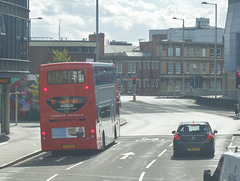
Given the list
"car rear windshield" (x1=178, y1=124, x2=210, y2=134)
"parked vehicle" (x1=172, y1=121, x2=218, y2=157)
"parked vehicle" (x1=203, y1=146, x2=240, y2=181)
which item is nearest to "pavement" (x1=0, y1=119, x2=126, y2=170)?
"parked vehicle" (x1=172, y1=121, x2=218, y2=157)

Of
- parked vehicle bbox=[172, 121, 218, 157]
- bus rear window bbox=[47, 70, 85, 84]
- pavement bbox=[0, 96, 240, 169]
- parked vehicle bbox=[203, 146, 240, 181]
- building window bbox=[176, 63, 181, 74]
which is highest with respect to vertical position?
building window bbox=[176, 63, 181, 74]

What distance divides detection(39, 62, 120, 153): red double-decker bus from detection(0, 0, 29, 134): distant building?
464 inches

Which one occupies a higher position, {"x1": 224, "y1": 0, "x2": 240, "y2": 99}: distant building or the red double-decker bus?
{"x1": 224, "y1": 0, "x2": 240, "y2": 99}: distant building

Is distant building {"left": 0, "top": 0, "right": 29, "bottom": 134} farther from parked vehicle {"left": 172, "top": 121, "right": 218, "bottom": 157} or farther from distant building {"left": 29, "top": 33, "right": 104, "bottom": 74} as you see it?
distant building {"left": 29, "top": 33, "right": 104, "bottom": 74}

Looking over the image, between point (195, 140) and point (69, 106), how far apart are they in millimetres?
5951

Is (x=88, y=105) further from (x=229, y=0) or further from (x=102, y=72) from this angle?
(x=229, y=0)

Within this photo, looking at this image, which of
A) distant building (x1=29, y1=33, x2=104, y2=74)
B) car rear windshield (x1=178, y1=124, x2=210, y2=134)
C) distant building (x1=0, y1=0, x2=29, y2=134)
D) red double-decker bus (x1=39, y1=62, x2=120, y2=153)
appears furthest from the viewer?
distant building (x1=29, y1=33, x2=104, y2=74)

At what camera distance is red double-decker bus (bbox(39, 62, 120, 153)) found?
1073 inches

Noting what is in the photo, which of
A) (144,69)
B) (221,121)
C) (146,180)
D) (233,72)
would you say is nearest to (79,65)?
(146,180)

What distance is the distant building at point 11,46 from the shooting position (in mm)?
38812

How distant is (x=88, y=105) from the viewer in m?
27.3

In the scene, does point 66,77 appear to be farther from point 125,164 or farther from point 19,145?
point 19,145

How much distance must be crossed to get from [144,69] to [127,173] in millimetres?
102136

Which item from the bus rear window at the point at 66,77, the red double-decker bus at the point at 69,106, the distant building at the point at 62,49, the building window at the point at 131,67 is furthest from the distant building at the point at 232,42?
the bus rear window at the point at 66,77
